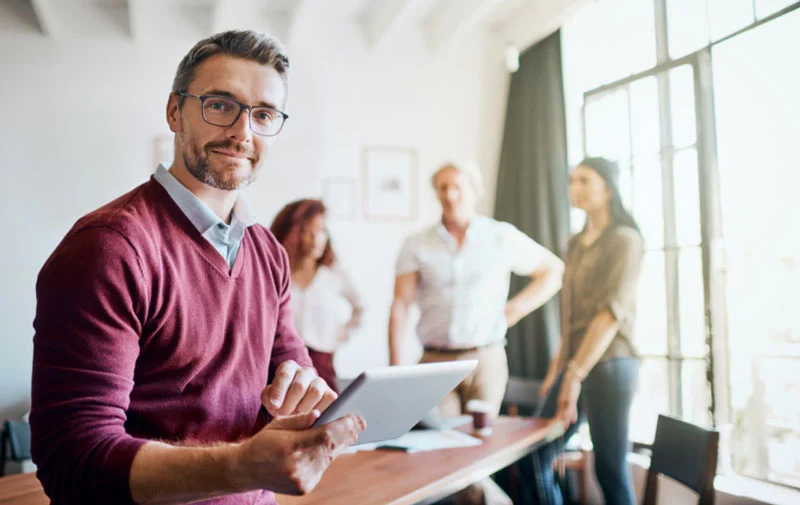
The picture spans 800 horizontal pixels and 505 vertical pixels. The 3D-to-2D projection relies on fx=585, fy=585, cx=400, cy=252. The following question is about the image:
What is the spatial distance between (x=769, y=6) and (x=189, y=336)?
9.49 ft

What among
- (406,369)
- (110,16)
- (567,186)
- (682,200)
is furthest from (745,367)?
(110,16)

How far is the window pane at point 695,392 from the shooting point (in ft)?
9.64

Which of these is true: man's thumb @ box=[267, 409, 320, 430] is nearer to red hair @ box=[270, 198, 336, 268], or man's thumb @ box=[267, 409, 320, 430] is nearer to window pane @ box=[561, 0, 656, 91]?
red hair @ box=[270, 198, 336, 268]

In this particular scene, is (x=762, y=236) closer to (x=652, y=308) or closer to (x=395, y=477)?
(x=652, y=308)

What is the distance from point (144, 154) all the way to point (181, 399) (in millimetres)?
2797

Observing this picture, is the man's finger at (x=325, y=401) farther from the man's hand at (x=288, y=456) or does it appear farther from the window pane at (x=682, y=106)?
the window pane at (x=682, y=106)

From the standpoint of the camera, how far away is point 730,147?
2.80 m

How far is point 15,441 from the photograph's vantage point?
2918 mm

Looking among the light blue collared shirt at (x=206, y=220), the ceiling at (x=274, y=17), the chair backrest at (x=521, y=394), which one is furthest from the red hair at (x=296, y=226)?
the light blue collared shirt at (x=206, y=220)

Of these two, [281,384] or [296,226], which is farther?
[296,226]

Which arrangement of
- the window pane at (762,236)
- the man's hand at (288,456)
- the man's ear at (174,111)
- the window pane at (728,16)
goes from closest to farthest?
the man's hand at (288,456)
the man's ear at (174,111)
the window pane at (762,236)
the window pane at (728,16)

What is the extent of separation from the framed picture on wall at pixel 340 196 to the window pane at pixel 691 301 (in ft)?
6.86

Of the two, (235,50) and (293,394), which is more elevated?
(235,50)

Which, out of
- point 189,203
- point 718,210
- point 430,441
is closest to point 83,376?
point 189,203
